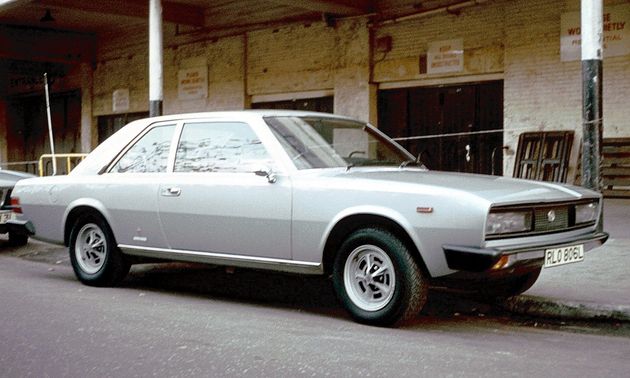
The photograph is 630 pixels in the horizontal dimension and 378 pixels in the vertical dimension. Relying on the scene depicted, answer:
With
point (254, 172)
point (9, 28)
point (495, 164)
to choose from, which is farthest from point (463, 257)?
point (9, 28)

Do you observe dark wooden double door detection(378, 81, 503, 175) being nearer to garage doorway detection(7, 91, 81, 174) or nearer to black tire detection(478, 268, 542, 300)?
black tire detection(478, 268, 542, 300)

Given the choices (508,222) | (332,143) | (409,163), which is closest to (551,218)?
(508,222)

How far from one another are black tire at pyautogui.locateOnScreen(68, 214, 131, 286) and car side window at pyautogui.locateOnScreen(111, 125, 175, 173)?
545mm

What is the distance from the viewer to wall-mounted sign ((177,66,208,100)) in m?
20.0

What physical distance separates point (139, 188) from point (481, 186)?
302cm

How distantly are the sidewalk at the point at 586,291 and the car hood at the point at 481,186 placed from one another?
81cm

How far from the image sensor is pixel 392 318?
18.3ft

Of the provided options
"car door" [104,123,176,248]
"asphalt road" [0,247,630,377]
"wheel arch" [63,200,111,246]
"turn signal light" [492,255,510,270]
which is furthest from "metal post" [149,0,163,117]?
"turn signal light" [492,255,510,270]

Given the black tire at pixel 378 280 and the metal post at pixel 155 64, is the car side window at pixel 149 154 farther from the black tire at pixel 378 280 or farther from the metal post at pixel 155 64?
the metal post at pixel 155 64

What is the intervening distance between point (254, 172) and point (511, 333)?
2.20 metres

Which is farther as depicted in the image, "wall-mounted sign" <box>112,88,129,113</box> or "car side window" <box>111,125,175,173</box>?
"wall-mounted sign" <box>112,88,129,113</box>

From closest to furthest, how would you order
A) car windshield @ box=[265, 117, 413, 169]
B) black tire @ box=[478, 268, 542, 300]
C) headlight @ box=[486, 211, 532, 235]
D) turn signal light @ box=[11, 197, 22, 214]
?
headlight @ box=[486, 211, 532, 235] < car windshield @ box=[265, 117, 413, 169] < black tire @ box=[478, 268, 542, 300] < turn signal light @ box=[11, 197, 22, 214]

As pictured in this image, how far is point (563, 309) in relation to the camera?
622cm

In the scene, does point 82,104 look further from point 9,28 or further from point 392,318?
point 392,318
